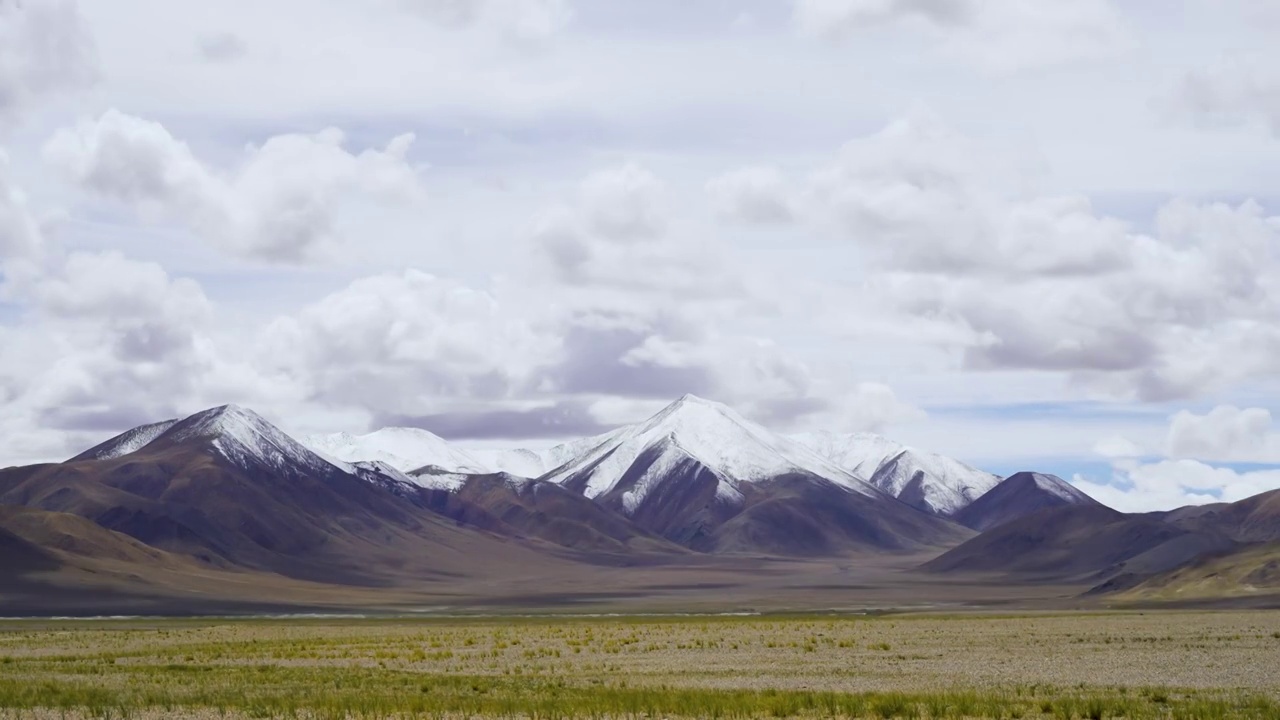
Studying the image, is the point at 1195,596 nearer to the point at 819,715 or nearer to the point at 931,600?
the point at 931,600

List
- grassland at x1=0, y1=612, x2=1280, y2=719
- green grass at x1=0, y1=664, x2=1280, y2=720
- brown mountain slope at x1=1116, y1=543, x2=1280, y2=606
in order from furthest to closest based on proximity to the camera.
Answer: brown mountain slope at x1=1116, y1=543, x2=1280, y2=606, grassland at x1=0, y1=612, x2=1280, y2=719, green grass at x1=0, y1=664, x2=1280, y2=720

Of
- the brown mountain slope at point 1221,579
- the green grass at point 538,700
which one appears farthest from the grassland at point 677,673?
the brown mountain slope at point 1221,579

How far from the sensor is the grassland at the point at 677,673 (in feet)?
127

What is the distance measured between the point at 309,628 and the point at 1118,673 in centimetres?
7314

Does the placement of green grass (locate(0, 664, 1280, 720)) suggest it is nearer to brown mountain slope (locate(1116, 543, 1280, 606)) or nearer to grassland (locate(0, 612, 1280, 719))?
grassland (locate(0, 612, 1280, 719))

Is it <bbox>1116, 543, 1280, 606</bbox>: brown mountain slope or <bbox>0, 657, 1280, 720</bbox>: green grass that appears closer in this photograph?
<bbox>0, 657, 1280, 720</bbox>: green grass

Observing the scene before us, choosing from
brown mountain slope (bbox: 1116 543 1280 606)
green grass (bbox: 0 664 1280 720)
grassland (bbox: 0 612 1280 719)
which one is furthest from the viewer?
brown mountain slope (bbox: 1116 543 1280 606)

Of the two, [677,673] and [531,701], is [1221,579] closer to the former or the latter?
[677,673]

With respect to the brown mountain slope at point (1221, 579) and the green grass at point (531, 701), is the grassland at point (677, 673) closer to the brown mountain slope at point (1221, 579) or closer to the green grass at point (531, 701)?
the green grass at point (531, 701)

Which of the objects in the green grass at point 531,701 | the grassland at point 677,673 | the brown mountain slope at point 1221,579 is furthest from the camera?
the brown mountain slope at point 1221,579

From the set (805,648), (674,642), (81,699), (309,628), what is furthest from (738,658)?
(309,628)

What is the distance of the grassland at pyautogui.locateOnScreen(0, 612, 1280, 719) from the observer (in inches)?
1519

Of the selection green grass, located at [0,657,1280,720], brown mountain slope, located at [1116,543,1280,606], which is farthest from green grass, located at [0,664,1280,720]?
brown mountain slope, located at [1116,543,1280,606]

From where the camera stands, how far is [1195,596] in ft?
502
